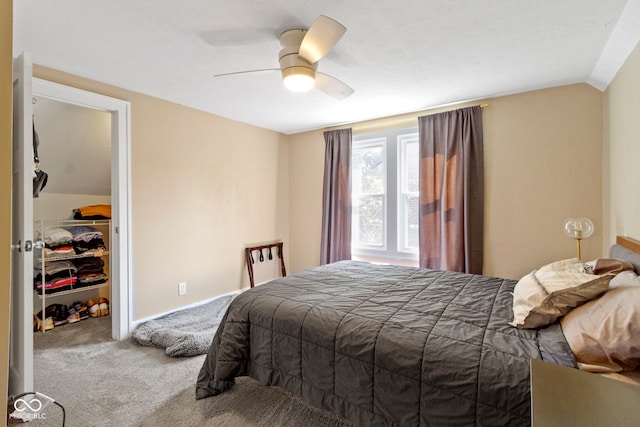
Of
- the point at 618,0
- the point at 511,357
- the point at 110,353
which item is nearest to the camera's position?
the point at 511,357

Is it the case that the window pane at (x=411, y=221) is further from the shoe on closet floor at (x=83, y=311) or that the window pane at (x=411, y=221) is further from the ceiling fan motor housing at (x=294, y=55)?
the shoe on closet floor at (x=83, y=311)

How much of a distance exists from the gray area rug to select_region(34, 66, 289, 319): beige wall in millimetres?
173

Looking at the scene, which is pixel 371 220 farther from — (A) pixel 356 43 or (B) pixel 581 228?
(A) pixel 356 43

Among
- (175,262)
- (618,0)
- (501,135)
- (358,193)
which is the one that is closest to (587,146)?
(501,135)

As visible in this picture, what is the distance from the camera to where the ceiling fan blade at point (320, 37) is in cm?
148

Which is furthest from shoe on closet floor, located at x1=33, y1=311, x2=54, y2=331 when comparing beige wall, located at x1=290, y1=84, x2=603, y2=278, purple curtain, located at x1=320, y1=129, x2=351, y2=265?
beige wall, located at x1=290, y1=84, x2=603, y2=278

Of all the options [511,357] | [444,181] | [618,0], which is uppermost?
[618,0]

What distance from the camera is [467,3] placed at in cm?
158

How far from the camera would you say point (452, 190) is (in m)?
3.14

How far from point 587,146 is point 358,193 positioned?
2357 millimetres

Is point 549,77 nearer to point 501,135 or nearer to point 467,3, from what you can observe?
point 501,135

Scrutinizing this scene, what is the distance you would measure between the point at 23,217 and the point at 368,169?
132 inches

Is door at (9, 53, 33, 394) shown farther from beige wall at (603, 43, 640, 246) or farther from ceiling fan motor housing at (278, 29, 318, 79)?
beige wall at (603, 43, 640, 246)

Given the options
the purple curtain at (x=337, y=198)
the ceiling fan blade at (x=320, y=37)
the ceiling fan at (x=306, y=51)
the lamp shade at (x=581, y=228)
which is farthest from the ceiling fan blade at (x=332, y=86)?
the lamp shade at (x=581, y=228)
